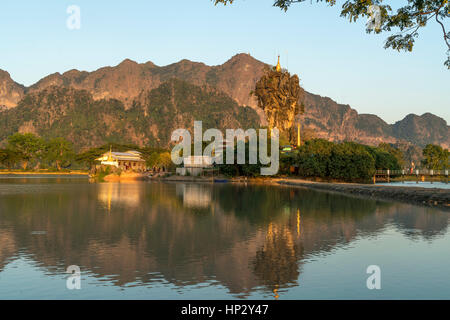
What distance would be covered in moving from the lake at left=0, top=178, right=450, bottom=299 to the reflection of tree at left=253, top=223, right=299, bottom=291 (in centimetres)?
3

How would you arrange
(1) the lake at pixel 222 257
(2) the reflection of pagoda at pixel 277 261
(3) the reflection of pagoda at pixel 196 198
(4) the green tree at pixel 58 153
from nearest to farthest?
(1) the lake at pixel 222 257, (2) the reflection of pagoda at pixel 277 261, (3) the reflection of pagoda at pixel 196 198, (4) the green tree at pixel 58 153

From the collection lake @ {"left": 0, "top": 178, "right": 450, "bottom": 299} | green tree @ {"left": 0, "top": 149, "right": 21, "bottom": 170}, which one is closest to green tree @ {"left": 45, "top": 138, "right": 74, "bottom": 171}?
green tree @ {"left": 0, "top": 149, "right": 21, "bottom": 170}

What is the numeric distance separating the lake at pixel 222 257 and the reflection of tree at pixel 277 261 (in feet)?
0.11

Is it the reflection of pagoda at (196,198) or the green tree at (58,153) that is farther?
the green tree at (58,153)

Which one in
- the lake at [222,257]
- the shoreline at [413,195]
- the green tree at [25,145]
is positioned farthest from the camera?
the green tree at [25,145]

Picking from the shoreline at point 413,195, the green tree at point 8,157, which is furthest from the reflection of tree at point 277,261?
the green tree at point 8,157

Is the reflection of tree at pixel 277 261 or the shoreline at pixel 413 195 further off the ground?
the reflection of tree at pixel 277 261

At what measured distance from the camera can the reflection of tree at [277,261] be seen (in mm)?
12219

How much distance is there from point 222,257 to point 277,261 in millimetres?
A: 1996

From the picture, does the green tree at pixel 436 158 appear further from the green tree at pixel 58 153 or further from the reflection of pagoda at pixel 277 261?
the reflection of pagoda at pixel 277 261

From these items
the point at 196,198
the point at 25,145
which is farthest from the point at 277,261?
the point at 25,145

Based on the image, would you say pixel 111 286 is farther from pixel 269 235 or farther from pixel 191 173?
pixel 191 173

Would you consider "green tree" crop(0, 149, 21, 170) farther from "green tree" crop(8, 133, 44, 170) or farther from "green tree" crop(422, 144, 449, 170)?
"green tree" crop(422, 144, 449, 170)
